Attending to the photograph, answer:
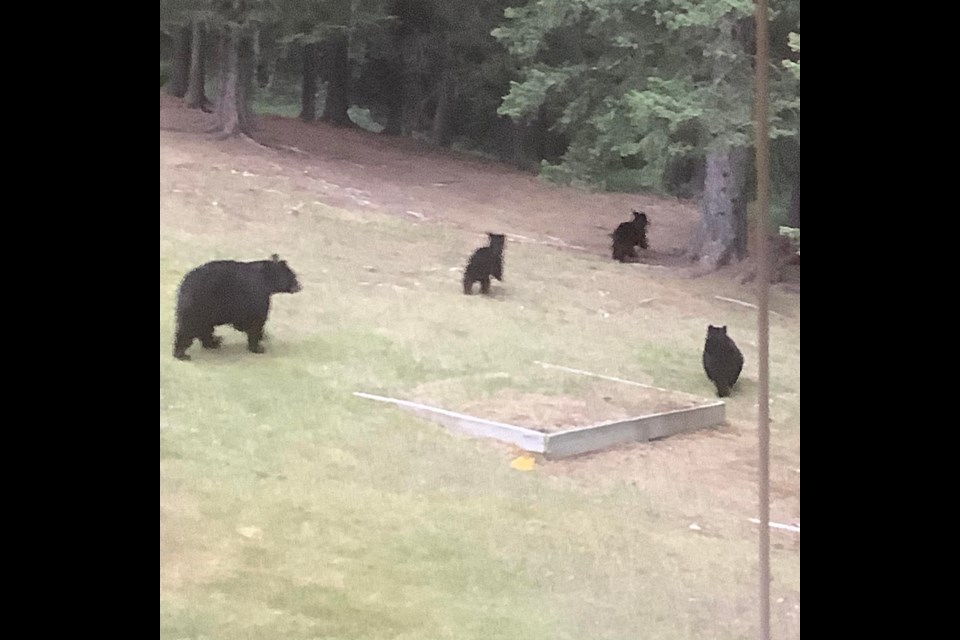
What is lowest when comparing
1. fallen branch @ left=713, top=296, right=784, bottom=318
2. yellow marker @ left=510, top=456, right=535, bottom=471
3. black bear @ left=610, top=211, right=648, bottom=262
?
yellow marker @ left=510, top=456, right=535, bottom=471

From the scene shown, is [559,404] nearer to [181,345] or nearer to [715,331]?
[715,331]

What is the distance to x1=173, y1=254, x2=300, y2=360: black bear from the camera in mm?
1247

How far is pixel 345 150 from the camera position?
136 cm

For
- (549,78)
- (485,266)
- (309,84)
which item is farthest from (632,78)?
(309,84)

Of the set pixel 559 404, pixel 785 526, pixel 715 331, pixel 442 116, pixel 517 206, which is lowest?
pixel 785 526

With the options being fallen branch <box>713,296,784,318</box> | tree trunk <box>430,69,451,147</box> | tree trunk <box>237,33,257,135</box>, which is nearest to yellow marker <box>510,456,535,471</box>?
fallen branch <box>713,296,784,318</box>

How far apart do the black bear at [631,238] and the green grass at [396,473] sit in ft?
0.09

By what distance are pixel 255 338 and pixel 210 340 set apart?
0.05 meters

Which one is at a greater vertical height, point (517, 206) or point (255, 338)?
point (517, 206)

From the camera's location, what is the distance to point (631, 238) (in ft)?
4.41

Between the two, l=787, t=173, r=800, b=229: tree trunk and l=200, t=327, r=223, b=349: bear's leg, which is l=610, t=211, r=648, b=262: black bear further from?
l=200, t=327, r=223, b=349: bear's leg

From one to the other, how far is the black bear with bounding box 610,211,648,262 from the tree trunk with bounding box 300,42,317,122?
16.7 inches
